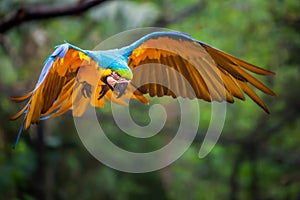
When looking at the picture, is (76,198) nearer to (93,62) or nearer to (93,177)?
(93,177)

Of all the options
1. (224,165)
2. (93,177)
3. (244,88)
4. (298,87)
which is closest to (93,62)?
(244,88)

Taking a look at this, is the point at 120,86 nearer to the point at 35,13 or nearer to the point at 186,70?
the point at 186,70

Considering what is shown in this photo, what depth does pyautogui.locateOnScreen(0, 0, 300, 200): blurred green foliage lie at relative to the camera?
15.8 ft

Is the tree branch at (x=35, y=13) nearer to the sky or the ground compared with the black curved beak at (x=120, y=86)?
nearer to the sky

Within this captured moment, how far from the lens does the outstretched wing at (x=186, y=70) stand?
2.24m

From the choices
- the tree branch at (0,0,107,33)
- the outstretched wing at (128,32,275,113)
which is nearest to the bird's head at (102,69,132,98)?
the outstretched wing at (128,32,275,113)

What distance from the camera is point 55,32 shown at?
6805mm

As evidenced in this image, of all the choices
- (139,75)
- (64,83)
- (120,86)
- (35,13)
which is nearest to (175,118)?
(35,13)

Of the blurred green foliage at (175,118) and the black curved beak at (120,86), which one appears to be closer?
the black curved beak at (120,86)

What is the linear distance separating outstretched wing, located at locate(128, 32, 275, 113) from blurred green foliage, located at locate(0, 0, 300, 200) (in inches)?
72.5

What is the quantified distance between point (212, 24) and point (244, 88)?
4625mm

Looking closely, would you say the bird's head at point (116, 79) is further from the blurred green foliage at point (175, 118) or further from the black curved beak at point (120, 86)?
the blurred green foliage at point (175, 118)

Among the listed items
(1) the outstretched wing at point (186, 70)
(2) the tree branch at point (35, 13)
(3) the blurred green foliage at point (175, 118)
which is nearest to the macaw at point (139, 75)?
(1) the outstretched wing at point (186, 70)

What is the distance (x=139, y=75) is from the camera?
2549mm
